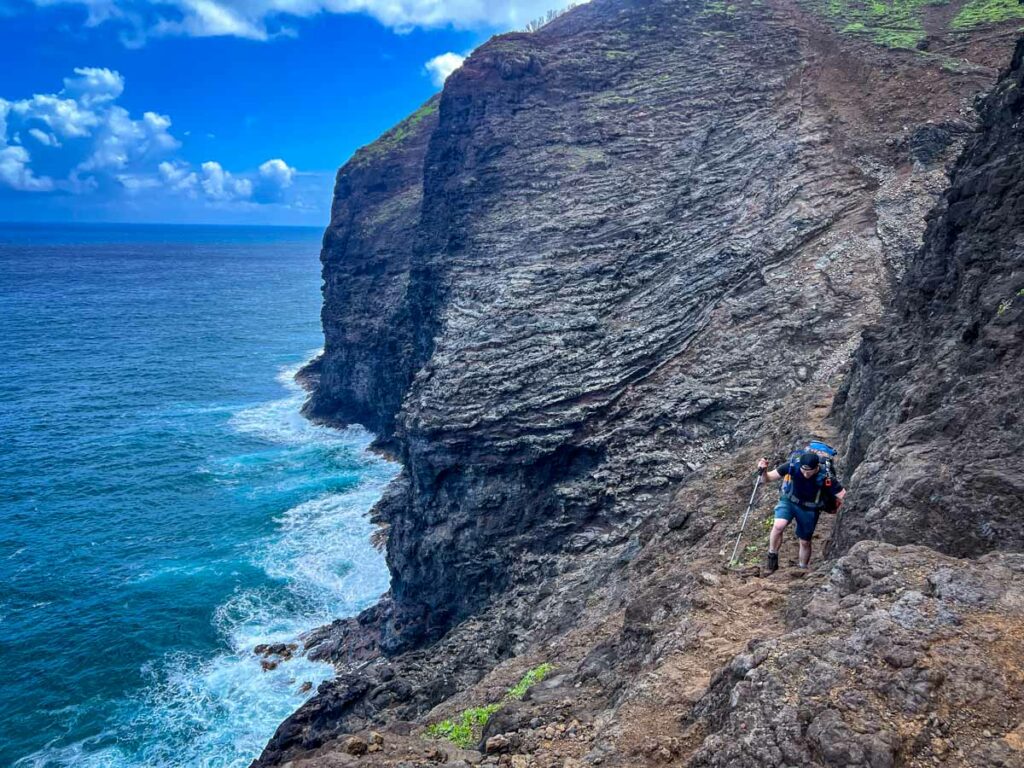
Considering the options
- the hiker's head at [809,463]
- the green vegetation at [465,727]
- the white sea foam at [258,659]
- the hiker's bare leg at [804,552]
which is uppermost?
the hiker's head at [809,463]

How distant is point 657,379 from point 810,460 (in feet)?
57.3

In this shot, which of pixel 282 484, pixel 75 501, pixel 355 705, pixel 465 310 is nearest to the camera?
pixel 355 705

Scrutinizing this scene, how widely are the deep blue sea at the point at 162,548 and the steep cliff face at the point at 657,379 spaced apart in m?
4.98

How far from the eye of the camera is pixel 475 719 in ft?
48.8

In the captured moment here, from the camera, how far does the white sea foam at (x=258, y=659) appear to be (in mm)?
30750

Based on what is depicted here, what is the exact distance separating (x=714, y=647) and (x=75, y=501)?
5439 centimetres

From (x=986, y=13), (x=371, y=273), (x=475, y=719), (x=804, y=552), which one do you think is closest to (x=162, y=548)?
(x=371, y=273)

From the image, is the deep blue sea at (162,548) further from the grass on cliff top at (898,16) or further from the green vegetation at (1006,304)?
the grass on cliff top at (898,16)

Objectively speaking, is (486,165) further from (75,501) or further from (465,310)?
(75,501)

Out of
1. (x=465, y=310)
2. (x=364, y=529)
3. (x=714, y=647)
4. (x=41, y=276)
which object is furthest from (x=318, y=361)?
(x=41, y=276)

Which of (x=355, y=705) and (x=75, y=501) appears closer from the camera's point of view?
(x=355, y=705)

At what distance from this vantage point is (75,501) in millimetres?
51969

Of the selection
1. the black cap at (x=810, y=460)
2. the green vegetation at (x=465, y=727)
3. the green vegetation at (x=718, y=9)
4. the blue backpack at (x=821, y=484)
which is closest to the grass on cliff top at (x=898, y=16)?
the green vegetation at (x=718, y=9)

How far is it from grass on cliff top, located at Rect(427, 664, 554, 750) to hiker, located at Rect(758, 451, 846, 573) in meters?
5.91
